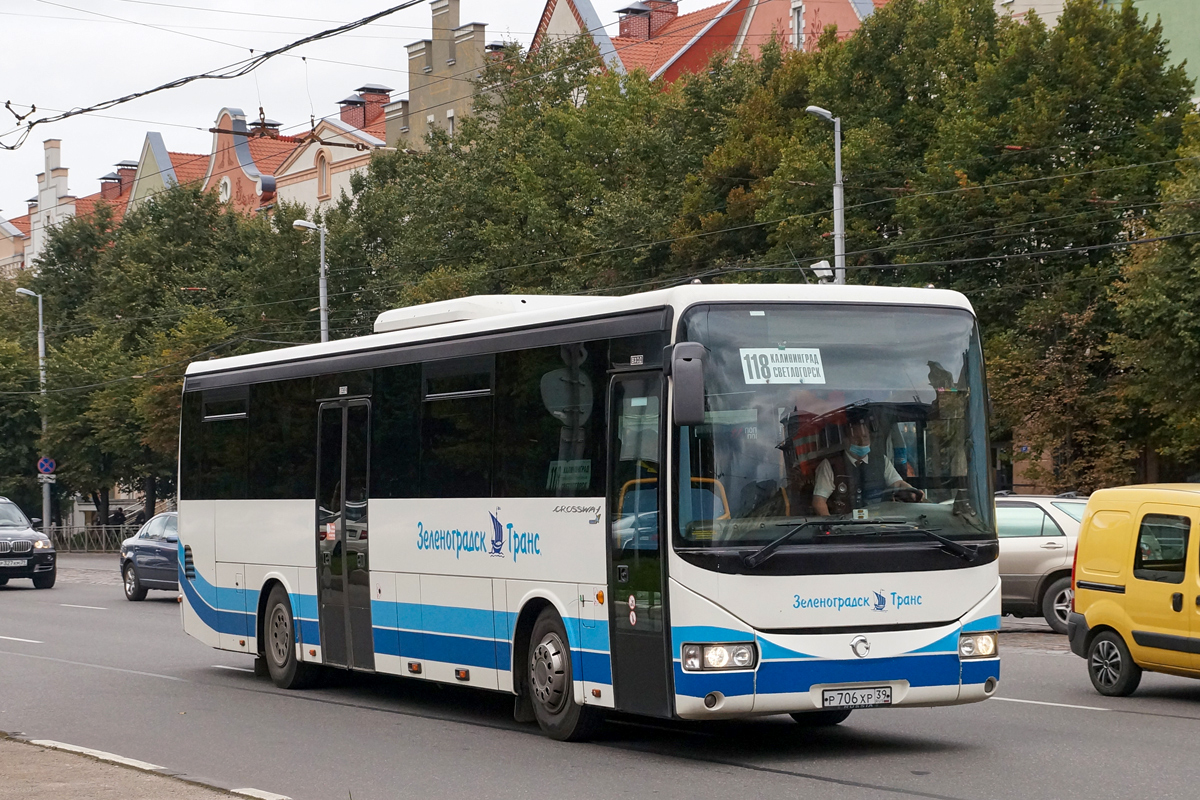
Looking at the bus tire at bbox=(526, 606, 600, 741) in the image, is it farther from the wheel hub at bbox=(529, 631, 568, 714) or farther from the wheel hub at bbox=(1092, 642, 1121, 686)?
the wheel hub at bbox=(1092, 642, 1121, 686)

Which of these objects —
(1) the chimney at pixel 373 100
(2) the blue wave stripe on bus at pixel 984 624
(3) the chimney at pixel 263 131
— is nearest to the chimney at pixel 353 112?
(1) the chimney at pixel 373 100

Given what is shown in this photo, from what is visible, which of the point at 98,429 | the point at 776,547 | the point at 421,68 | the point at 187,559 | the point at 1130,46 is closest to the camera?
the point at 776,547

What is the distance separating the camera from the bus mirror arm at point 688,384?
32.7 ft

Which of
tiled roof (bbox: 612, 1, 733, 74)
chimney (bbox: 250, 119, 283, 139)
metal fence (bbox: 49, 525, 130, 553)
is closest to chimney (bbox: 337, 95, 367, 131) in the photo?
tiled roof (bbox: 612, 1, 733, 74)

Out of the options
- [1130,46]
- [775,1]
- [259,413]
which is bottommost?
[259,413]

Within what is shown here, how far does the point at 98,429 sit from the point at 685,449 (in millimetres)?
53268

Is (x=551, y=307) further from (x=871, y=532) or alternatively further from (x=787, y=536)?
(x=871, y=532)

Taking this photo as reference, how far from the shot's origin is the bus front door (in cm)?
1434

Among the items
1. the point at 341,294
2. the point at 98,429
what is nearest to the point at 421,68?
the point at 341,294

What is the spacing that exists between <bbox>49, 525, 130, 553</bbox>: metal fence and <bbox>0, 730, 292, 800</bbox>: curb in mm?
49269

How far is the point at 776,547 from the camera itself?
10.2 meters

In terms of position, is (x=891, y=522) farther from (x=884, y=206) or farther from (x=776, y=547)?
(x=884, y=206)

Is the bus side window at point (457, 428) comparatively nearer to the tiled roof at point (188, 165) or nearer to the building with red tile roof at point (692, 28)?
the building with red tile roof at point (692, 28)

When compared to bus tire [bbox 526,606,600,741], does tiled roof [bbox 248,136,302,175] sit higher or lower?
higher
